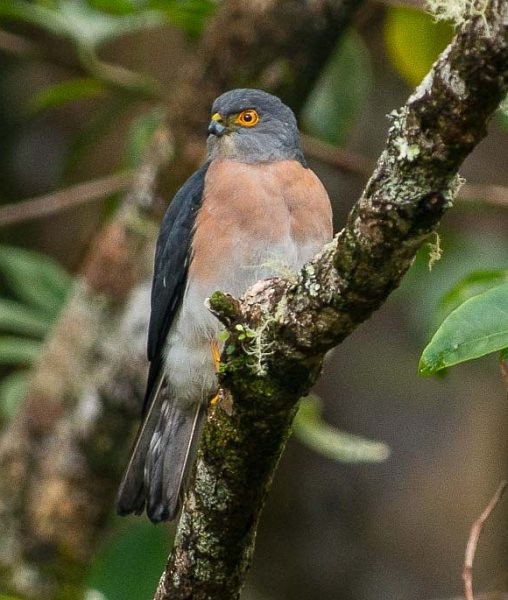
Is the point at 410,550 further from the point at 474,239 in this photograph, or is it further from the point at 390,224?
the point at 390,224

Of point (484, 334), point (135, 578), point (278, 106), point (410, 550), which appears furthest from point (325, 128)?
point (484, 334)

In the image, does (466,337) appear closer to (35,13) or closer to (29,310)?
(35,13)

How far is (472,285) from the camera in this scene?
3.53 m

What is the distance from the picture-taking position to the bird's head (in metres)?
4.36

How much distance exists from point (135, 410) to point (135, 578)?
887 millimetres

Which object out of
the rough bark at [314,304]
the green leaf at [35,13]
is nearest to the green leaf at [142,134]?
the green leaf at [35,13]

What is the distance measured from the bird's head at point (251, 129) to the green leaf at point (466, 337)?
82.5 inches

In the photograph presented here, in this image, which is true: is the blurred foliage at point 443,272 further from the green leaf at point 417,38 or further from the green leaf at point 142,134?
the green leaf at point 142,134

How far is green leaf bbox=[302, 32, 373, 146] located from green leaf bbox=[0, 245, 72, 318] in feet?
4.70

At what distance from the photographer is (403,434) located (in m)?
7.16

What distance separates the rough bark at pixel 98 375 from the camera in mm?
4961

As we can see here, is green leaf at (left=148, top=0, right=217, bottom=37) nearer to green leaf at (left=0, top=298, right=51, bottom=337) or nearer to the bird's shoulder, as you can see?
the bird's shoulder

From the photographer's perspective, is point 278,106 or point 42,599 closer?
point 278,106

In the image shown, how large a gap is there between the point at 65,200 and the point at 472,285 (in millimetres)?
2466
